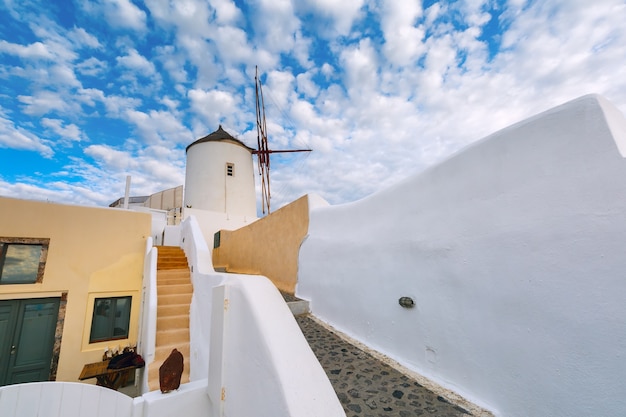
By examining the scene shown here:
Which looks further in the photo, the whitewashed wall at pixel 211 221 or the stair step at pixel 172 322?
the whitewashed wall at pixel 211 221

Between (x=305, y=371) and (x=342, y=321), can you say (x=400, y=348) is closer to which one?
(x=342, y=321)

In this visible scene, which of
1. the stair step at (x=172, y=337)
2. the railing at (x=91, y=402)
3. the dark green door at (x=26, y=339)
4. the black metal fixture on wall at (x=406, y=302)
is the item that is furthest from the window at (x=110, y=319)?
the black metal fixture on wall at (x=406, y=302)

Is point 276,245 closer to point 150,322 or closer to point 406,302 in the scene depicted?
point 150,322

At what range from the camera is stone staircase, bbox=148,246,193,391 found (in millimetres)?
4261

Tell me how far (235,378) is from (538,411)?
2.40 m

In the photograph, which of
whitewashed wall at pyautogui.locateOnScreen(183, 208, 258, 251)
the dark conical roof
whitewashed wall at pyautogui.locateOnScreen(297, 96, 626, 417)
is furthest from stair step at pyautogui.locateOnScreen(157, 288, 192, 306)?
the dark conical roof

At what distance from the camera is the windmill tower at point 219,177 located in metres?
14.6

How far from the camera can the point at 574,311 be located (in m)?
1.95

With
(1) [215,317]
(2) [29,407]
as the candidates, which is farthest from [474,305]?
(2) [29,407]

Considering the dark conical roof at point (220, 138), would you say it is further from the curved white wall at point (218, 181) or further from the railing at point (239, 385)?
the railing at point (239, 385)

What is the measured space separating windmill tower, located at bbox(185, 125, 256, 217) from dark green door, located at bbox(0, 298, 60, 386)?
8903 mm

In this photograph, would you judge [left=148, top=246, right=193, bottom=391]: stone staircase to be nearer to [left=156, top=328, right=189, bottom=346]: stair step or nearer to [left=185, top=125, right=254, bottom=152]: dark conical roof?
[left=156, top=328, right=189, bottom=346]: stair step

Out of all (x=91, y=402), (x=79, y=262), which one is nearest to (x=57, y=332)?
(x=79, y=262)

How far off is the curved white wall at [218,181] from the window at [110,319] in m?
8.18
